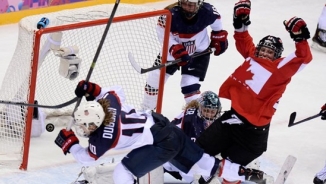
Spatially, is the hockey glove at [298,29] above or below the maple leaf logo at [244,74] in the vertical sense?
above

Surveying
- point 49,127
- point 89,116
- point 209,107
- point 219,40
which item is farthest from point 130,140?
point 219,40

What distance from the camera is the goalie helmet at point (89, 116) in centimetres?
477

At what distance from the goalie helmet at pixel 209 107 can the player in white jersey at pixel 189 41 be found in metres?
0.51

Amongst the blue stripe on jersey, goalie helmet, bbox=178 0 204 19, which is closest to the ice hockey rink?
the blue stripe on jersey

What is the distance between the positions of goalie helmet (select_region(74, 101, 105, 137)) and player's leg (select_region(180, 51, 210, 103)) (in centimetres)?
147

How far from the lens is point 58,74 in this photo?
6.05 meters

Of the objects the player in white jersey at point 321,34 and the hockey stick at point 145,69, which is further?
the player in white jersey at point 321,34

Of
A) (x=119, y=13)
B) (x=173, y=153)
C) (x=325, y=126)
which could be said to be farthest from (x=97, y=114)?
(x=325, y=126)

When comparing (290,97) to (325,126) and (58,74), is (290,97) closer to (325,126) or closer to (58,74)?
(325,126)

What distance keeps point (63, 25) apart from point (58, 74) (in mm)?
594

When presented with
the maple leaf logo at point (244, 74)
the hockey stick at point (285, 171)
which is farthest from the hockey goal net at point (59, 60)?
the hockey stick at point (285, 171)

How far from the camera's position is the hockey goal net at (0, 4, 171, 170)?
5590mm

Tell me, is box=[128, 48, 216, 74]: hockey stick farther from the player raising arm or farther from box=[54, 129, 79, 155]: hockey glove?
box=[54, 129, 79, 155]: hockey glove

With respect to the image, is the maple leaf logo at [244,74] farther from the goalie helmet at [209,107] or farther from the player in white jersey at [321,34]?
the player in white jersey at [321,34]
